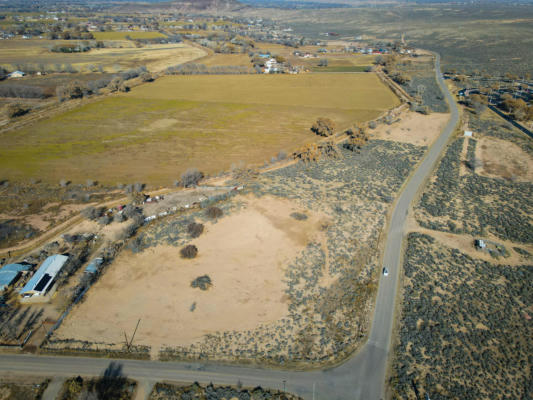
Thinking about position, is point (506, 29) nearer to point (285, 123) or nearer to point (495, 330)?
point (285, 123)

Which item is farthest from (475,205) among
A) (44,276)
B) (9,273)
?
(9,273)

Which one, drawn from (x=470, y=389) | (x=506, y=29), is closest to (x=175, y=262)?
(x=470, y=389)

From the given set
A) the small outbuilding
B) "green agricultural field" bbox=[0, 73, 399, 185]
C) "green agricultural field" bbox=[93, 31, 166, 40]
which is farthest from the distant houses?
the small outbuilding

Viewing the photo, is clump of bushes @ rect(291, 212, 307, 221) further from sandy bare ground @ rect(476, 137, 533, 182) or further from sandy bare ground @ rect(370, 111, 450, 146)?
sandy bare ground @ rect(370, 111, 450, 146)

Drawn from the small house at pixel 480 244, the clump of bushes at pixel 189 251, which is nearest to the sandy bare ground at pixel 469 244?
the small house at pixel 480 244

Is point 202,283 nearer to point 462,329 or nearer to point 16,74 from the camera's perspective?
point 462,329

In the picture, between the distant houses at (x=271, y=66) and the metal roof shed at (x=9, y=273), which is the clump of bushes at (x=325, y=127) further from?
the distant houses at (x=271, y=66)

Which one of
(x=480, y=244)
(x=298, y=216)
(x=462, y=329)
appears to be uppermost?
(x=480, y=244)
